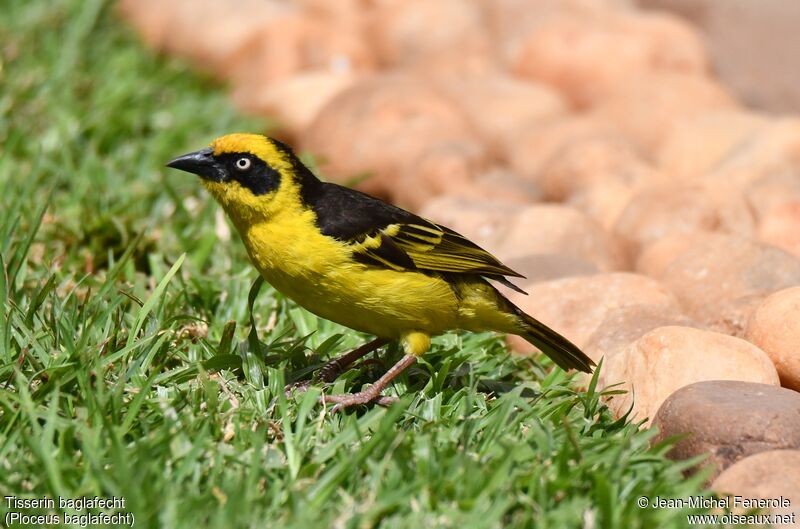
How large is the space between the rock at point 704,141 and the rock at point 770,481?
2.95 metres

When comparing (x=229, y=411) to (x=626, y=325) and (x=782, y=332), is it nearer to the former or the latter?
(x=626, y=325)

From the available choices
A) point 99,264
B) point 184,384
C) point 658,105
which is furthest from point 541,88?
point 184,384

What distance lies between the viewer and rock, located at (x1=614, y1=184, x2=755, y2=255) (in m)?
5.02

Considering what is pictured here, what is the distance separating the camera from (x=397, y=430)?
3.29 metres

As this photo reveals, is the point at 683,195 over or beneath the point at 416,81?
beneath

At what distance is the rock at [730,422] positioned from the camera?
10.3ft

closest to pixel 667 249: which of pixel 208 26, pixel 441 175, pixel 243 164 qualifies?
pixel 441 175

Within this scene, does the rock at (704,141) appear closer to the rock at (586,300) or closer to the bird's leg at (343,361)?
the rock at (586,300)

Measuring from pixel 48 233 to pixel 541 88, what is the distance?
3.35m

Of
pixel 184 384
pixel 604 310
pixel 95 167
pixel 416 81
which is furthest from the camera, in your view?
pixel 416 81

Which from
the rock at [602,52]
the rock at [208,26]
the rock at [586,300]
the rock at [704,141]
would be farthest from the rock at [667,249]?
the rock at [208,26]

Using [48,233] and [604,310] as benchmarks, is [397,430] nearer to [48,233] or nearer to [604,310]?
[604,310]

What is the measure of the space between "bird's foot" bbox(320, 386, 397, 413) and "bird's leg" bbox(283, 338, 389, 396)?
169 millimetres

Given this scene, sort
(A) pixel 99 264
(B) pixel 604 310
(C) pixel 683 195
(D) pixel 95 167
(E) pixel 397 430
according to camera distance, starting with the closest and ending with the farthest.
A: 1. (E) pixel 397 430
2. (B) pixel 604 310
3. (A) pixel 99 264
4. (C) pixel 683 195
5. (D) pixel 95 167
